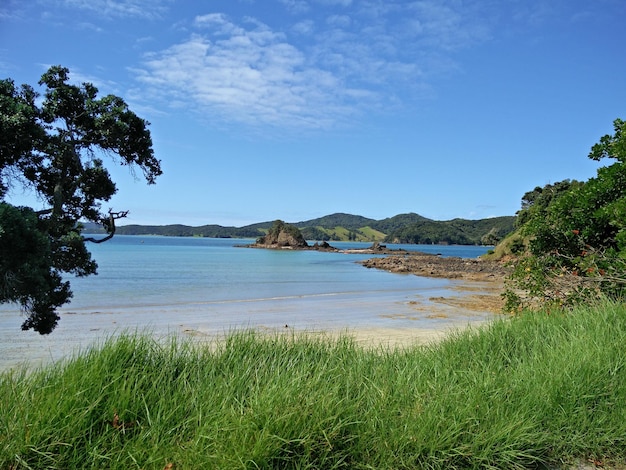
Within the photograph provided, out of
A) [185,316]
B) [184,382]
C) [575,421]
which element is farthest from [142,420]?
[185,316]

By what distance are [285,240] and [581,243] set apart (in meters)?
131

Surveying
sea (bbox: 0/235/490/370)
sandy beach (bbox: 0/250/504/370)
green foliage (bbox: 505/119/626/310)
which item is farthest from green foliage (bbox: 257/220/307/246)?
green foliage (bbox: 505/119/626/310)

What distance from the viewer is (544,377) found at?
4328 millimetres

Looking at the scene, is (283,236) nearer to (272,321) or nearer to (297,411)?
(272,321)

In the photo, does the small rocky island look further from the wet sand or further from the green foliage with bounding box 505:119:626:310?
the green foliage with bounding box 505:119:626:310

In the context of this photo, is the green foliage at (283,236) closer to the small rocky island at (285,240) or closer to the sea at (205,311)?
the small rocky island at (285,240)

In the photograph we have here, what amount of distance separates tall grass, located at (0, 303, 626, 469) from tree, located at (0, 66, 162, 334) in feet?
6.60

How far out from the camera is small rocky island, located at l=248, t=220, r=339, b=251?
449 ft

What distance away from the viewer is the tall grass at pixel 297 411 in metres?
2.97

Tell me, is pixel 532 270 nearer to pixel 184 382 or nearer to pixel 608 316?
pixel 608 316

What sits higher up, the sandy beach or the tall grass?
the tall grass

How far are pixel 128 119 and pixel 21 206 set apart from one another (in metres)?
2.28

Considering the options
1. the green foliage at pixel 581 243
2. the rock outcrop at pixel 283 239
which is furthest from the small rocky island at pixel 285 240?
the green foliage at pixel 581 243

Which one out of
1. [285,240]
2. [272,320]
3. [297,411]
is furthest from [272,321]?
[285,240]
